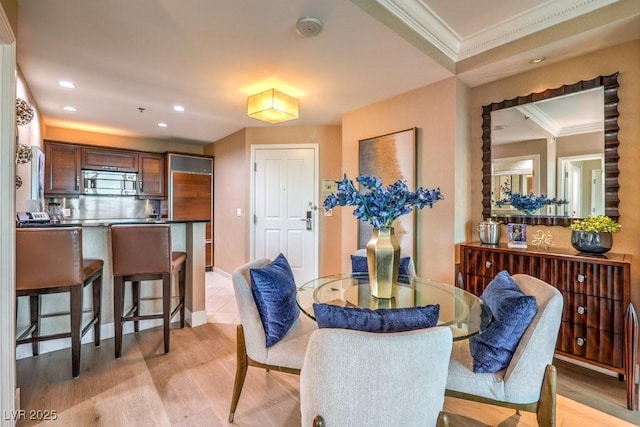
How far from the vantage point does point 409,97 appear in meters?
3.03

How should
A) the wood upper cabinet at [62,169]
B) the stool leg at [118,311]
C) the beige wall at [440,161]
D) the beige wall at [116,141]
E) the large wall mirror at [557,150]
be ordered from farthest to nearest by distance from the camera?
the beige wall at [116,141], the wood upper cabinet at [62,169], the beige wall at [440,161], the stool leg at [118,311], the large wall mirror at [557,150]

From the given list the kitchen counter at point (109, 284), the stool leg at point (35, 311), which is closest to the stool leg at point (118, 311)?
the kitchen counter at point (109, 284)

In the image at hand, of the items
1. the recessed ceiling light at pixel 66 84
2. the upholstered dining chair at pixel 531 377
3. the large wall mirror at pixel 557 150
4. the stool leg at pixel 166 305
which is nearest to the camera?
the upholstered dining chair at pixel 531 377

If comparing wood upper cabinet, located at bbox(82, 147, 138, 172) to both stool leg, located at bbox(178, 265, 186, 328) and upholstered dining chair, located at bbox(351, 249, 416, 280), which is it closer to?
stool leg, located at bbox(178, 265, 186, 328)

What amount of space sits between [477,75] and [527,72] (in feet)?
1.25

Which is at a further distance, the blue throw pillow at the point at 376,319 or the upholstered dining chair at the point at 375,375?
the blue throw pillow at the point at 376,319

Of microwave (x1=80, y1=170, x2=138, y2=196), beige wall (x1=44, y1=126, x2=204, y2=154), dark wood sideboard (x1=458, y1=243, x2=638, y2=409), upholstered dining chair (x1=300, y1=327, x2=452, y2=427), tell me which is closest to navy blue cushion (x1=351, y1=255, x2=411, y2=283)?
dark wood sideboard (x1=458, y1=243, x2=638, y2=409)

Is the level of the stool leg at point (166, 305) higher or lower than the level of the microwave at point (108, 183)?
lower

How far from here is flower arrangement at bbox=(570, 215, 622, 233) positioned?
79.8 inches

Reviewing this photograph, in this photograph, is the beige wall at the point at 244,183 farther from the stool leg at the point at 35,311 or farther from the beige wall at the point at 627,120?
the beige wall at the point at 627,120

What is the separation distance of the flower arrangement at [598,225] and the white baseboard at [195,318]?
323cm

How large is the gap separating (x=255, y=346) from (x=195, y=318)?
1662mm

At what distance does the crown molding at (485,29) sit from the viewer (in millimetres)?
1994

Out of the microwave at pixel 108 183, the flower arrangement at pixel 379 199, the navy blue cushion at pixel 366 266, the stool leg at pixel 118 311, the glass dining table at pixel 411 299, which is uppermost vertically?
the microwave at pixel 108 183
